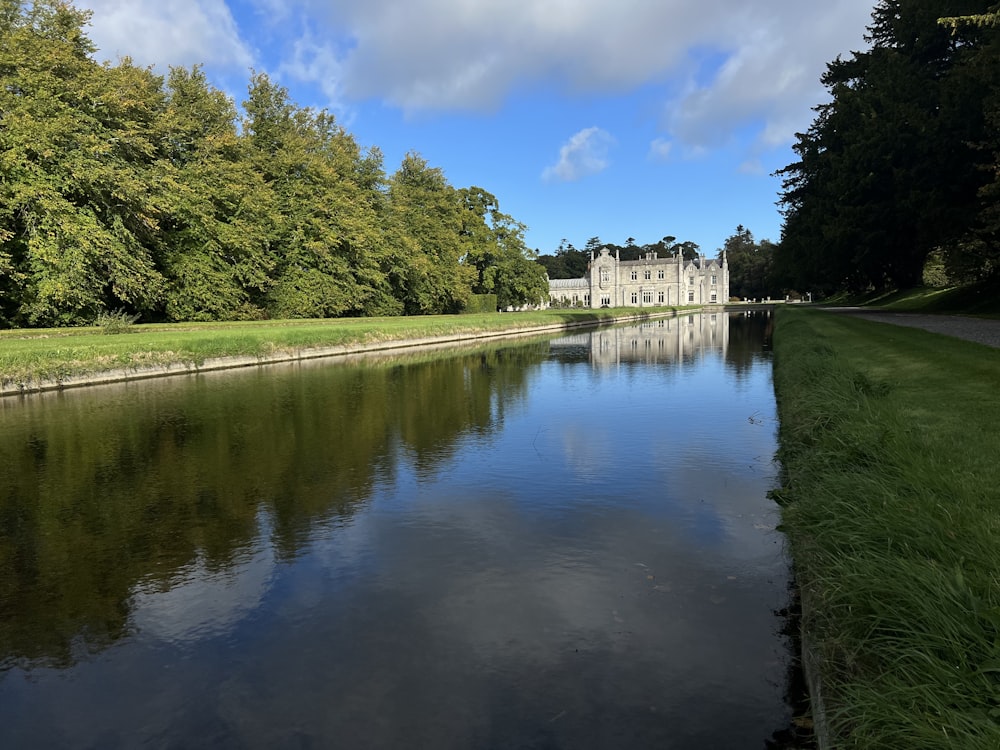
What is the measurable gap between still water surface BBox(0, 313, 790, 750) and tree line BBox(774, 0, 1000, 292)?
19.6 metres

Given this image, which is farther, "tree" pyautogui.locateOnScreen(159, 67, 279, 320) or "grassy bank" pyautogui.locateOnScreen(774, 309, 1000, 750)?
"tree" pyautogui.locateOnScreen(159, 67, 279, 320)

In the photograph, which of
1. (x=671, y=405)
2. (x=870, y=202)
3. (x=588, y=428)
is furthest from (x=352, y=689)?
(x=870, y=202)

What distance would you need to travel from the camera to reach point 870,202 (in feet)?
108

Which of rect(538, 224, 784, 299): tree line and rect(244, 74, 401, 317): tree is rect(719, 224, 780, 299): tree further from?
rect(244, 74, 401, 317): tree

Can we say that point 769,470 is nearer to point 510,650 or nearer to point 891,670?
point 510,650

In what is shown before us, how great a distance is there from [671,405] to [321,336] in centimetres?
1778

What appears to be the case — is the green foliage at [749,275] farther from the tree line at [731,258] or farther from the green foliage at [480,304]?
the green foliage at [480,304]

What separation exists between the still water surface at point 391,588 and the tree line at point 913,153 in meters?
19.6

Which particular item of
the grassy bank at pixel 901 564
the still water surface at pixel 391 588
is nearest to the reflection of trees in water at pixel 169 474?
the still water surface at pixel 391 588

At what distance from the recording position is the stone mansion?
119312 millimetres

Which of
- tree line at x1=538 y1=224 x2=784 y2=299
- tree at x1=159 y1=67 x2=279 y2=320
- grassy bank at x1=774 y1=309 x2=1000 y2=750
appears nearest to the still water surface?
grassy bank at x1=774 y1=309 x2=1000 y2=750

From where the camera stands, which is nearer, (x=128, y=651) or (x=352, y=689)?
(x=352, y=689)

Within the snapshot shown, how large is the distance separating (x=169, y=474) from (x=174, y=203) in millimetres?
25327

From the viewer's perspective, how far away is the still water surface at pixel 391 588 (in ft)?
12.5
